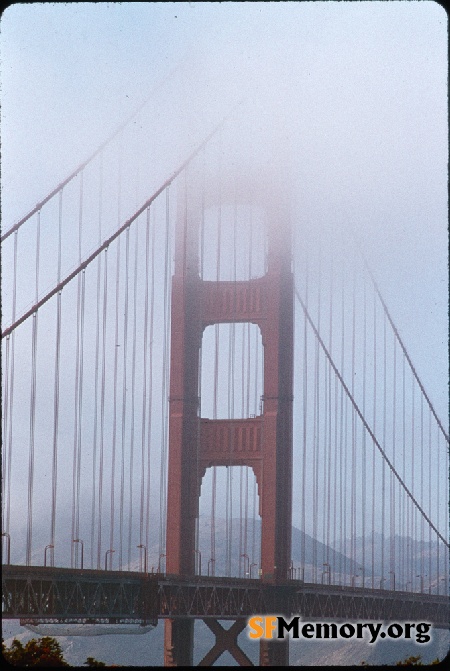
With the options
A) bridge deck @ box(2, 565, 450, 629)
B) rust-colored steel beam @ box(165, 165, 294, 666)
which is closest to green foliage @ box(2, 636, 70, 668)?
bridge deck @ box(2, 565, 450, 629)

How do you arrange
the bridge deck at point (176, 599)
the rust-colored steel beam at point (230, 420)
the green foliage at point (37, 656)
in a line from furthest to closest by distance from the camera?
1. the rust-colored steel beam at point (230, 420)
2. the bridge deck at point (176, 599)
3. the green foliage at point (37, 656)

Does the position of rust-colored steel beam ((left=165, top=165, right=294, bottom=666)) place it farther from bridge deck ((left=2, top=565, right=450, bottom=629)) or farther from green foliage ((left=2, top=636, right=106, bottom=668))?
green foliage ((left=2, top=636, right=106, bottom=668))

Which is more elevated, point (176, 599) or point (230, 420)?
point (230, 420)

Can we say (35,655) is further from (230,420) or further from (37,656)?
(230,420)

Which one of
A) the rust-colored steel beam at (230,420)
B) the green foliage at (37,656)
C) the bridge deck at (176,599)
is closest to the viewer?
the green foliage at (37,656)

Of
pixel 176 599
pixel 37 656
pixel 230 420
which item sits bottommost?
pixel 37 656

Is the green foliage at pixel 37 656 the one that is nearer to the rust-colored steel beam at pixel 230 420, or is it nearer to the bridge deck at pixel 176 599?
the bridge deck at pixel 176 599

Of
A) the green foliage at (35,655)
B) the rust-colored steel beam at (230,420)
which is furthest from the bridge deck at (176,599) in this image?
the rust-colored steel beam at (230,420)

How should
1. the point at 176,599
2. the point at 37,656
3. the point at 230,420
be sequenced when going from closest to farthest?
the point at 37,656 < the point at 176,599 < the point at 230,420

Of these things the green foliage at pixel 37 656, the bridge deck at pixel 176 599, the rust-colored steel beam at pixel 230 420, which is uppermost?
the rust-colored steel beam at pixel 230 420

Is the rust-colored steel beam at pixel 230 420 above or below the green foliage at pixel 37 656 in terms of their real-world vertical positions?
above

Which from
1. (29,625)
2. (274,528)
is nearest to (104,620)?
(29,625)

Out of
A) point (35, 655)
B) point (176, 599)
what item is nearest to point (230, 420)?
point (176, 599)

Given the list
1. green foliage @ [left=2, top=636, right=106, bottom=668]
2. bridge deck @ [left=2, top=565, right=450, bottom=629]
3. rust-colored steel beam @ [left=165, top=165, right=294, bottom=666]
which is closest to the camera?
Answer: green foliage @ [left=2, top=636, right=106, bottom=668]
